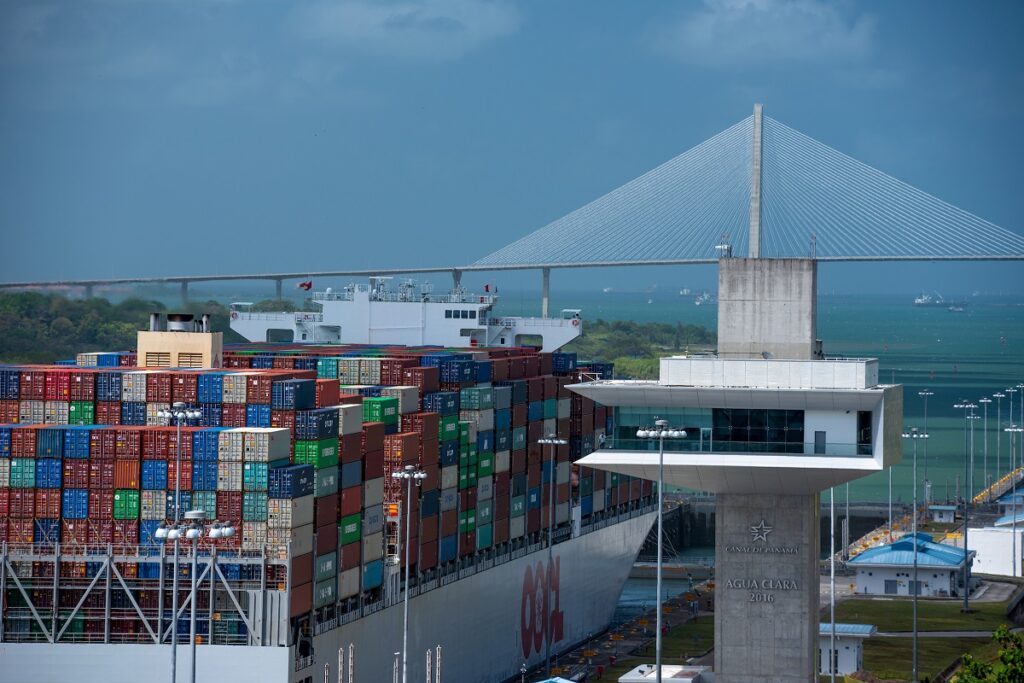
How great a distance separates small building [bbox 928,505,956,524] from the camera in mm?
100438

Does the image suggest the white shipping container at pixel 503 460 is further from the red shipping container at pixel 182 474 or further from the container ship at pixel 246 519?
the red shipping container at pixel 182 474

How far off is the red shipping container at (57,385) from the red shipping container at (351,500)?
7754 mm

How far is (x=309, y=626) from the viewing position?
149 feet

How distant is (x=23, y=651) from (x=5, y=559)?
2236 mm

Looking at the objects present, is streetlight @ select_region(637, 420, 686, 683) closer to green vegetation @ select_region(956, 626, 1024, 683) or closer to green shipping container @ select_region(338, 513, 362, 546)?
green vegetation @ select_region(956, 626, 1024, 683)

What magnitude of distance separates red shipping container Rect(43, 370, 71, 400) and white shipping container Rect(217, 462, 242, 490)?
7034 mm

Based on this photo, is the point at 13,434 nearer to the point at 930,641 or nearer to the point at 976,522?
the point at 930,641

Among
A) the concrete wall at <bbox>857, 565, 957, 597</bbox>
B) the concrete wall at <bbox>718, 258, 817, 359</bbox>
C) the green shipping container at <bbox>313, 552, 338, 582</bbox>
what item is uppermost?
the concrete wall at <bbox>718, 258, 817, 359</bbox>

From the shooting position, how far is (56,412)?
48.8 meters

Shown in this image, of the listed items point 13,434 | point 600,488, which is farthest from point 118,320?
point 13,434

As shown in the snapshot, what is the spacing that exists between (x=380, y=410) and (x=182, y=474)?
9423 millimetres

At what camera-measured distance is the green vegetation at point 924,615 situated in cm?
6894

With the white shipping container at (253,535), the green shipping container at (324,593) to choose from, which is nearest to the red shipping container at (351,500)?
the green shipping container at (324,593)

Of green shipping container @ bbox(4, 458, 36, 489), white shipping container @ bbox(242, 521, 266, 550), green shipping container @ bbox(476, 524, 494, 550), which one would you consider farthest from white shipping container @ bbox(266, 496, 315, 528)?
green shipping container @ bbox(476, 524, 494, 550)
